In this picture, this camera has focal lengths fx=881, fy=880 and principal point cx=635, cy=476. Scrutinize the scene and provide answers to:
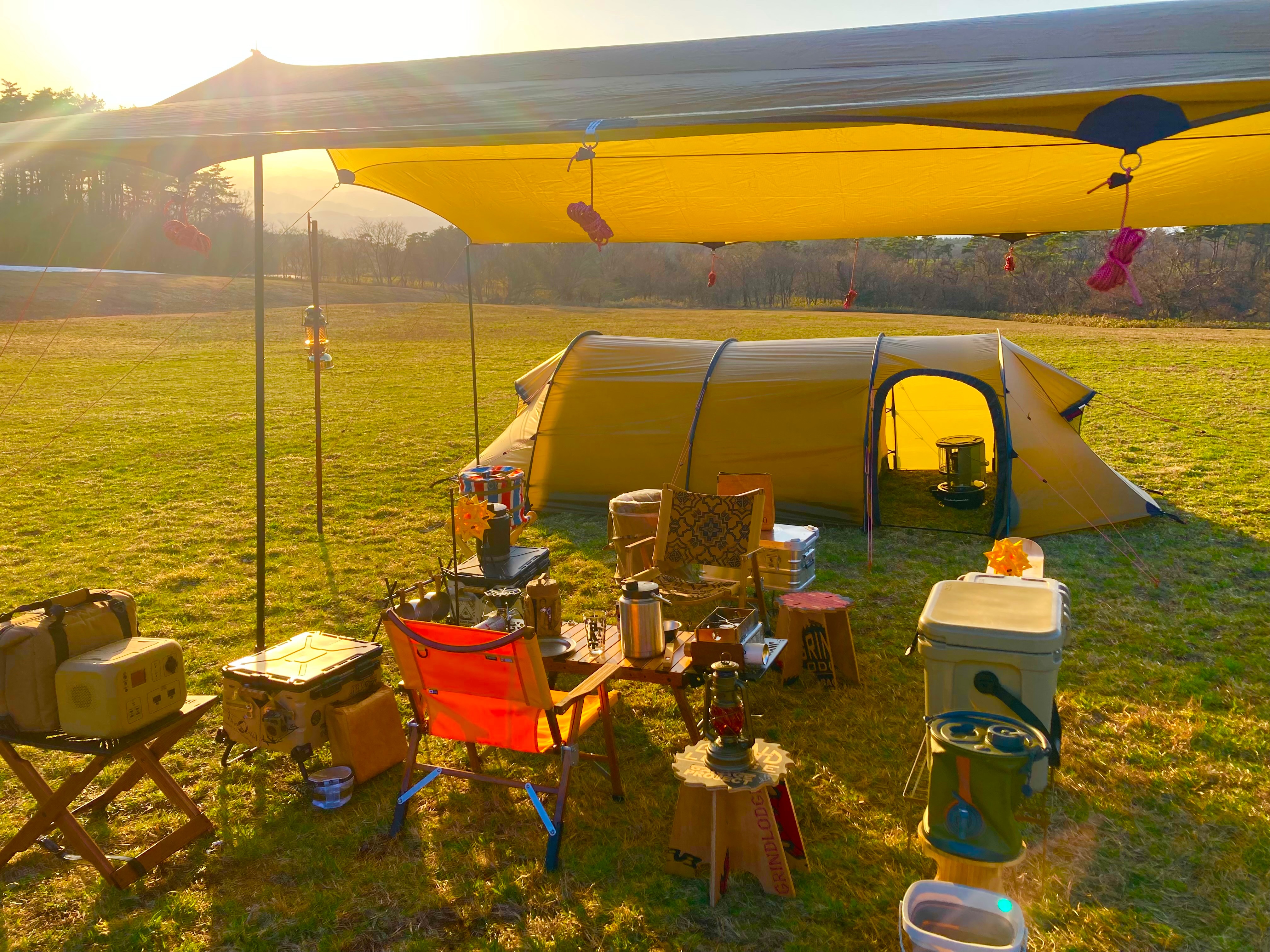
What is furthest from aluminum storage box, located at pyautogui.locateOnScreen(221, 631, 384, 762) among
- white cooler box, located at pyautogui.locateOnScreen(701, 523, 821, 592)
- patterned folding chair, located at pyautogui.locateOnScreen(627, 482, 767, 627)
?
white cooler box, located at pyautogui.locateOnScreen(701, 523, 821, 592)

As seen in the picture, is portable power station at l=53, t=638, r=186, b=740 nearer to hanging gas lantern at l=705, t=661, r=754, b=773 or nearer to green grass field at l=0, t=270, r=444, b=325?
hanging gas lantern at l=705, t=661, r=754, b=773

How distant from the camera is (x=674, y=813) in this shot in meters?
3.46

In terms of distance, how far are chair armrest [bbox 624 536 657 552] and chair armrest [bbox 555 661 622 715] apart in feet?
6.58

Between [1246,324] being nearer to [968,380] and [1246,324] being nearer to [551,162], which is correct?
[968,380]

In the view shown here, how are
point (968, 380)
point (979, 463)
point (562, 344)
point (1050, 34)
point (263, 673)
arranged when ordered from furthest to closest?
point (562, 344) < point (979, 463) < point (968, 380) < point (1050, 34) < point (263, 673)

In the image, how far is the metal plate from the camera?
13.2ft

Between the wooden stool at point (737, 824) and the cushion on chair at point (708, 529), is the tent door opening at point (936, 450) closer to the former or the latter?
the cushion on chair at point (708, 529)

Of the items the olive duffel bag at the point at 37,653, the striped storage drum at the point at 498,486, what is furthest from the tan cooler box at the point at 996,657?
the olive duffel bag at the point at 37,653

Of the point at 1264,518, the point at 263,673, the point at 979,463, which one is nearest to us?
the point at 263,673

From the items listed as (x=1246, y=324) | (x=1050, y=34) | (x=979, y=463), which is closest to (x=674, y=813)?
(x=1050, y=34)

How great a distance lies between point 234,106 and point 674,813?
4.26 meters

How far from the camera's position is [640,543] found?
5738 mm

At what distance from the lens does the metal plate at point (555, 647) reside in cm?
401

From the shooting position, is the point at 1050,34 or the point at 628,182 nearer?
the point at 1050,34
